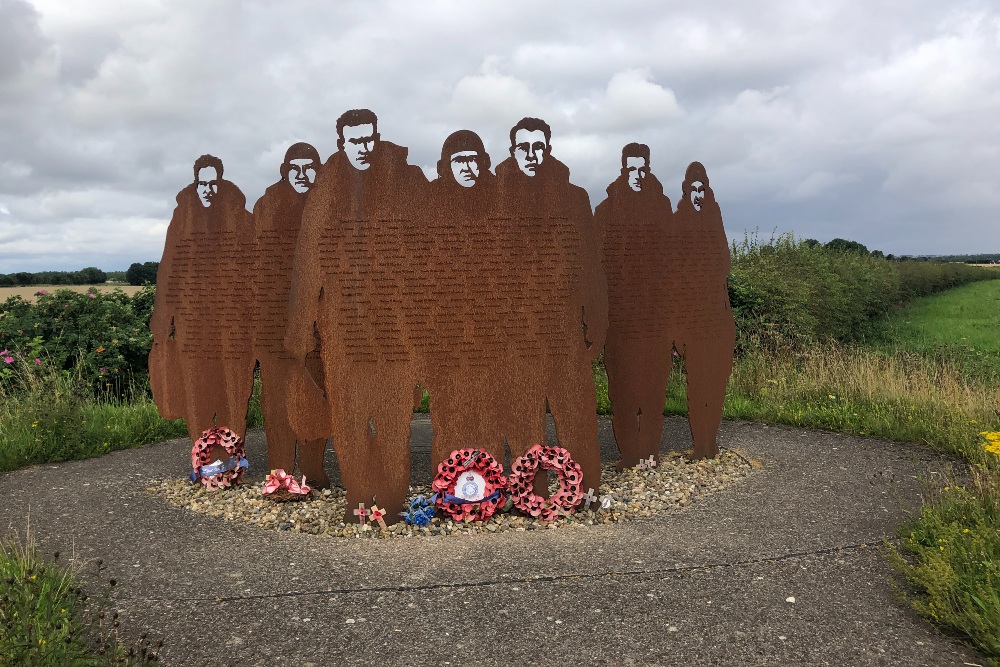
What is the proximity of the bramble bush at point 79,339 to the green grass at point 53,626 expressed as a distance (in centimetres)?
588

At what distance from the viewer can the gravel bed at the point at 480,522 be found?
15.0 feet

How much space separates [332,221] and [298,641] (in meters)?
2.47

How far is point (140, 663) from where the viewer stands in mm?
2838

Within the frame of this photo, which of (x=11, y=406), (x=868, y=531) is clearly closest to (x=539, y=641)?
(x=868, y=531)

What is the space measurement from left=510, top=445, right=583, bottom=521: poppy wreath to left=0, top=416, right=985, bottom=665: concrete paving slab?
25 centimetres

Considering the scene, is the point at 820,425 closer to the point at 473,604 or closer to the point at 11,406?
the point at 473,604

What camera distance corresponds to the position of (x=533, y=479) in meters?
4.71

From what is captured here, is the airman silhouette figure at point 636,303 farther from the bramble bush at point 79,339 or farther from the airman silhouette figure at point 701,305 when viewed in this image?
the bramble bush at point 79,339

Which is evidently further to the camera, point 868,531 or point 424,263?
point 424,263

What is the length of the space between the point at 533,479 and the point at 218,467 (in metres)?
2.39

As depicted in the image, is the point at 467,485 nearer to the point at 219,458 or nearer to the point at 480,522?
the point at 480,522

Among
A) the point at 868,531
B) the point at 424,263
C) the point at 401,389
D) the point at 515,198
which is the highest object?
the point at 515,198

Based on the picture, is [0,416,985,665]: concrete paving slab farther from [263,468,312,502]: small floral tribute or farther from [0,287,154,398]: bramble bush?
[0,287,154,398]: bramble bush

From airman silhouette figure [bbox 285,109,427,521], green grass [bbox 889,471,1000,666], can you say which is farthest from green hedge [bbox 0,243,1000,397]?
green grass [bbox 889,471,1000,666]
